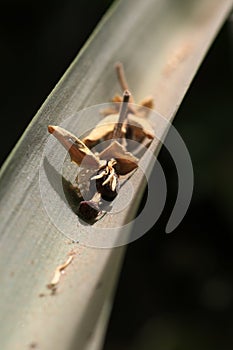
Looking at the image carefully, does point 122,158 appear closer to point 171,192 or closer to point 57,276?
point 57,276

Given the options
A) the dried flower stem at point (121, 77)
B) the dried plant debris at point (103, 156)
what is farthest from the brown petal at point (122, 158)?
the dried flower stem at point (121, 77)

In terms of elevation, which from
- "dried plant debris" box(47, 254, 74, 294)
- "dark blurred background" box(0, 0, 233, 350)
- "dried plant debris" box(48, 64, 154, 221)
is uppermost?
"dried plant debris" box(48, 64, 154, 221)

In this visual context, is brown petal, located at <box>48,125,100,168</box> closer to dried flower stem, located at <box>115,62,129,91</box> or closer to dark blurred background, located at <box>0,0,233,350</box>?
dried flower stem, located at <box>115,62,129,91</box>

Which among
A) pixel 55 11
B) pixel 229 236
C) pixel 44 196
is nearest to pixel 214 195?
pixel 229 236

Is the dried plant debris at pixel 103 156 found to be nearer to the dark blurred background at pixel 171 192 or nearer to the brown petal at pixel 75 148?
the brown petal at pixel 75 148

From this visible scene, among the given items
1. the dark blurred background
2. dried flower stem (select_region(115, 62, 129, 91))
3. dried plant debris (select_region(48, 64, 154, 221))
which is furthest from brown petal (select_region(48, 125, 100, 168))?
the dark blurred background

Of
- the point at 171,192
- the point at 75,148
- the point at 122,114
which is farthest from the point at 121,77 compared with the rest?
the point at 171,192

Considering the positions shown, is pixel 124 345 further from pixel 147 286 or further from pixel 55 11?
pixel 55 11
